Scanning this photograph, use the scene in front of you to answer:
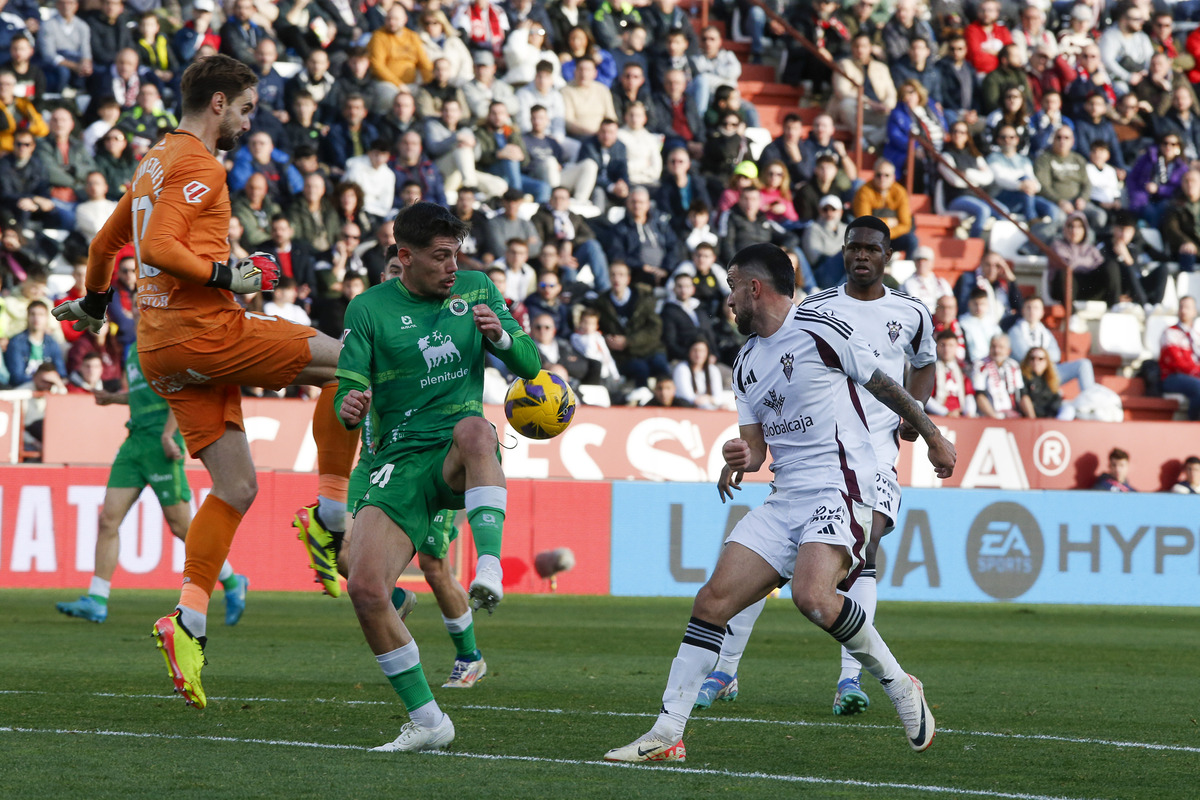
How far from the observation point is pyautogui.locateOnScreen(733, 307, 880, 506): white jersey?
253 inches

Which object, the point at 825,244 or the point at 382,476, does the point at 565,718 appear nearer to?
the point at 382,476

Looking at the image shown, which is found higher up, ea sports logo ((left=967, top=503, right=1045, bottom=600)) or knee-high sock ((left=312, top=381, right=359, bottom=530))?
knee-high sock ((left=312, top=381, right=359, bottom=530))

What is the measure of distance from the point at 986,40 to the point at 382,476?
20440mm

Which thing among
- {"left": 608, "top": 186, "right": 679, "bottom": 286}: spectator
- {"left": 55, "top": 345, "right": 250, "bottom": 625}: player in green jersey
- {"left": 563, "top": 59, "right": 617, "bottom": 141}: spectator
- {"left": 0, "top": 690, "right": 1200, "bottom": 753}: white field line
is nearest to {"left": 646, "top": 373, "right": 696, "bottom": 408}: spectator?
{"left": 608, "top": 186, "right": 679, "bottom": 286}: spectator

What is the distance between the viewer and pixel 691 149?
2205 centimetres

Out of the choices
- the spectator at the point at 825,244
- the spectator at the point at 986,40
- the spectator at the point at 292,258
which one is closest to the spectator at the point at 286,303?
the spectator at the point at 292,258

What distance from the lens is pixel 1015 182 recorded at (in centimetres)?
2361

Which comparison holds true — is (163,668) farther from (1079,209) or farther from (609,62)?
(1079,209)

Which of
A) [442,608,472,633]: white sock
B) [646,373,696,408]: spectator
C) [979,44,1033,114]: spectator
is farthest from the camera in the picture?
[979,44,1033,114]: spectator

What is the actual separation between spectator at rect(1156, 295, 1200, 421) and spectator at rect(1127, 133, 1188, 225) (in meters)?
3.05

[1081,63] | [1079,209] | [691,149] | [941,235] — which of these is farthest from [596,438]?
[1081,63]

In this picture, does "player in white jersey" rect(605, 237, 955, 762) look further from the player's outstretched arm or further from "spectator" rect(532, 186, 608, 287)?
"spectator" rect(532, 186, 608, 287)

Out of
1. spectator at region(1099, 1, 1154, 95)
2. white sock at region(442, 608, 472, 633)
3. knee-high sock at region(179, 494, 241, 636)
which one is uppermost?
spectator at region(1099, 1, 1154, 95)

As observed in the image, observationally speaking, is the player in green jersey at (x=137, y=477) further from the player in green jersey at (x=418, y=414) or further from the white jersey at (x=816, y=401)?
the white jersey at (x=816, y=401)
